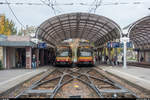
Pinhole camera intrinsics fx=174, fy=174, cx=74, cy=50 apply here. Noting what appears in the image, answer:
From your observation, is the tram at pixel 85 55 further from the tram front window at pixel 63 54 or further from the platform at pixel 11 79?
the platform at pixel 11 79

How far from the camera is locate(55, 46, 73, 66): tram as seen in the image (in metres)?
23.2

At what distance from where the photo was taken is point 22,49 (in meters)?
23.6

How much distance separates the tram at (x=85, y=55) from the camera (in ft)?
76.9

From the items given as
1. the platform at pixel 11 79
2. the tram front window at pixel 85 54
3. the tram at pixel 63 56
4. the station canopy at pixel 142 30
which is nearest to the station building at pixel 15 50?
the tram at pixel 63 56

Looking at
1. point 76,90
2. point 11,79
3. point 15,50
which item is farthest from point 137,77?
point 15,50

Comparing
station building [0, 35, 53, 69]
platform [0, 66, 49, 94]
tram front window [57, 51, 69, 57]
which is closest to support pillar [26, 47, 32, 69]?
station building [0, 35, 53, 69]

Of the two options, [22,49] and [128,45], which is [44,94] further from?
[22,49]

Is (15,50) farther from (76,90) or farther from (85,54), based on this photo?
(76,90)

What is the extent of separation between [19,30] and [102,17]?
45687mm

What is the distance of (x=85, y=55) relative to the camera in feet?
77.6

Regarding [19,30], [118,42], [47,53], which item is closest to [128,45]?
[118,42]

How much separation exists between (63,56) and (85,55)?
2987 millimetres

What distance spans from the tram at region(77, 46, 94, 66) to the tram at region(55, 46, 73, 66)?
4.60ft

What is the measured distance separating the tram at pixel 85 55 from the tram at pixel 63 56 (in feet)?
4.60
